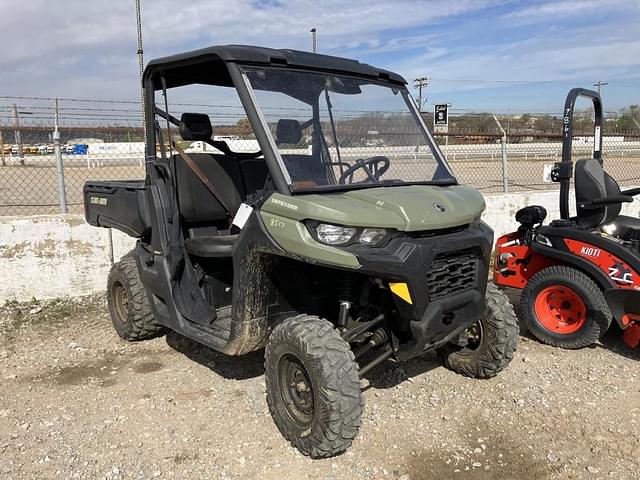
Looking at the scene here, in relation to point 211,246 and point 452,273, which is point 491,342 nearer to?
point 452,273

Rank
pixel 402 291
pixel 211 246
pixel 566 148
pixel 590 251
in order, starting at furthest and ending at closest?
pixel 566 148 < pixel 590 251 < pixel 211 246 < pixel 402 291

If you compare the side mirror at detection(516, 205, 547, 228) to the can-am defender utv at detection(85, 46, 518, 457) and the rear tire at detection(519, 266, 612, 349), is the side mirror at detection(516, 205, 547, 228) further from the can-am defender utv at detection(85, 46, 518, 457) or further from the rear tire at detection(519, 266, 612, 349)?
the can-am defender utv at detection(85, 46, 518, 457)

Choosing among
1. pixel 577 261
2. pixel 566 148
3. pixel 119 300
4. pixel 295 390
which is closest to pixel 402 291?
pixel 295 390

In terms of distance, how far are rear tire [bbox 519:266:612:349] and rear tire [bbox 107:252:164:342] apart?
310cm

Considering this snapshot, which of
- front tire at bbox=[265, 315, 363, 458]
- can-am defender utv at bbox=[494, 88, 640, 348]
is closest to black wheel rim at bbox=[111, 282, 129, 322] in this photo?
front tire at bbox=[265, 315, 363, 458]

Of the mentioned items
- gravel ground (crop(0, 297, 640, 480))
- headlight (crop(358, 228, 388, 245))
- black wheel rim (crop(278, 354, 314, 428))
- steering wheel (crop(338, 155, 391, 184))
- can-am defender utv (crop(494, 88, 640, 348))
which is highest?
steering wheel (crop(338, 155, 391, 184))

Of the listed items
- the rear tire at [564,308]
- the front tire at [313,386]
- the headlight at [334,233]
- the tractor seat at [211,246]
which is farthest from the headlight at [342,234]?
the rear tire at [564,308]

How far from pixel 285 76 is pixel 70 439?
2420 mm

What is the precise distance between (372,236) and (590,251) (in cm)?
245

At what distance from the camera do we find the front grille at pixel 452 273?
3012mm

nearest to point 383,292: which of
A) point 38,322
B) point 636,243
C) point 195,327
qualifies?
point 195,327

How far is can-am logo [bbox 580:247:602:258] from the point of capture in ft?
14.7

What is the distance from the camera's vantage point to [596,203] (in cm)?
472

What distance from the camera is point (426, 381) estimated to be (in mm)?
4039
